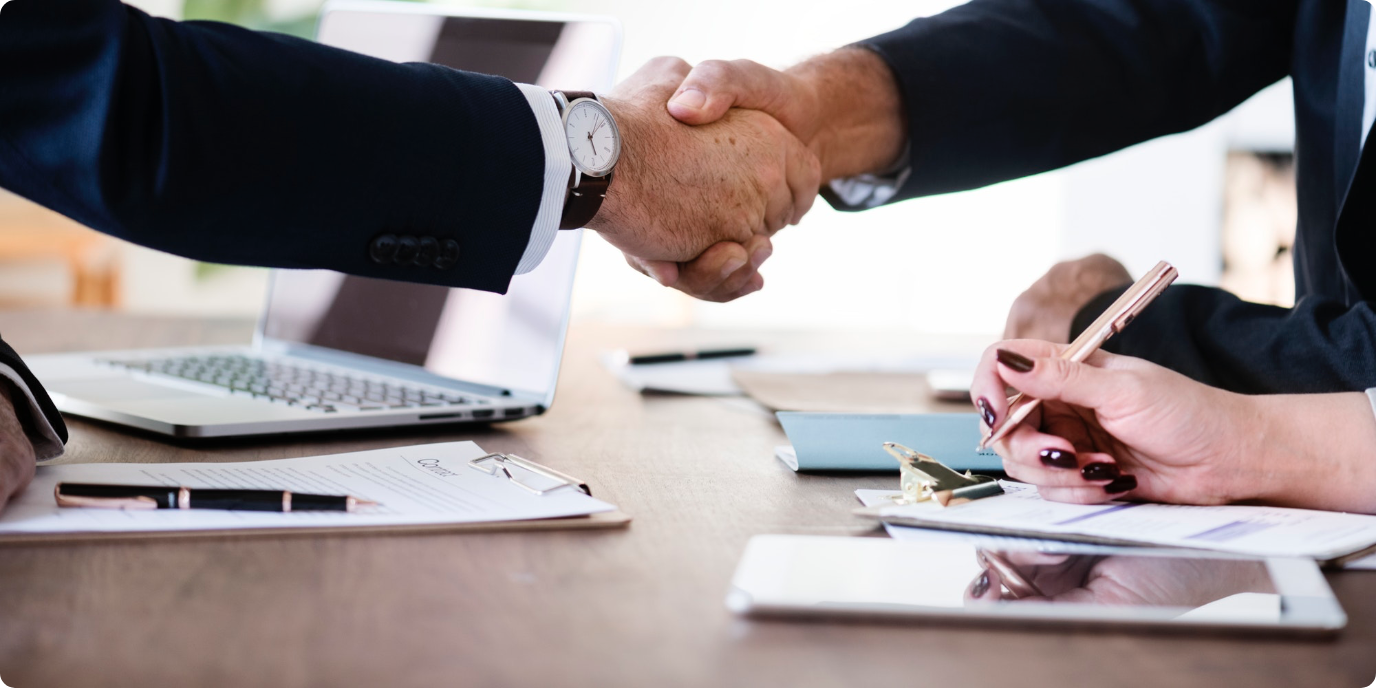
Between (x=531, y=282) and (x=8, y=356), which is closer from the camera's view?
(x=8, y=356)

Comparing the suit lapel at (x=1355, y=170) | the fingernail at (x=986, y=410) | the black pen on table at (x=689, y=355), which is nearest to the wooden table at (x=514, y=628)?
the fingernail at (x=986, y=410)

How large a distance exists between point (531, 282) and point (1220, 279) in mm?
4063

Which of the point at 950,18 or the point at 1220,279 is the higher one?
the point at 950,18

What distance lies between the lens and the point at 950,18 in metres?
1.22

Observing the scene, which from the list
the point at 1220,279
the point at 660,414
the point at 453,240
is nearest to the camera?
the point at 453,240

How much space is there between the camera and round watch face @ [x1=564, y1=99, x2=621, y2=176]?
2.86 feet

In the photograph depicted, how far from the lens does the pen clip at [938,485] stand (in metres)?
0.66

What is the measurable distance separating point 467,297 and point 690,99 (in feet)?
0.95

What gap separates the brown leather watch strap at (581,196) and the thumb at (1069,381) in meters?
0.37

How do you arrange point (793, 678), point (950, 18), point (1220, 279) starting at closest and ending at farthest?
point (793, 678) < point (950, 18) < point (1220, 279)

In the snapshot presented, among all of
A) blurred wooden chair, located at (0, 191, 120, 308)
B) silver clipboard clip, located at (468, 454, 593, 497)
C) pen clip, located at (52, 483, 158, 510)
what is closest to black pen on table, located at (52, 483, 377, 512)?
pen clip, located at (52, 483, 158, 510)

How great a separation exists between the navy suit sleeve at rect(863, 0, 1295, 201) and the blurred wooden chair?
11.3 ft

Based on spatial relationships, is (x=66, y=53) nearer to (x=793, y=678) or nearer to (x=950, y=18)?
(x=793, y=678)

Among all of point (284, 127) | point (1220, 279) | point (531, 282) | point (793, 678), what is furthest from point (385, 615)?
point (1220, 279)
